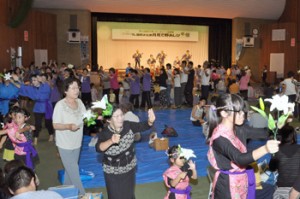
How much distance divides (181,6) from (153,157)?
1544cm

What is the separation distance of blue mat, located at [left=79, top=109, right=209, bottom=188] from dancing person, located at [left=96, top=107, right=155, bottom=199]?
202cm

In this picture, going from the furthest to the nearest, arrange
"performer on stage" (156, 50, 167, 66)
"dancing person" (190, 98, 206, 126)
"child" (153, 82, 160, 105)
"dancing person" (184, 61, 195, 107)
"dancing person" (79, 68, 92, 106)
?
"performer on stage" (156, 50, 167, 66), "child" (153, 82, 160, 105), "dancing person" (184, 61, 195, 107), "dancing person" (79, 68, 92, 106), "dancing person" (190, 98, 206, 126)

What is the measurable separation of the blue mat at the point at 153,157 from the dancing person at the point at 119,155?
2.02 meters

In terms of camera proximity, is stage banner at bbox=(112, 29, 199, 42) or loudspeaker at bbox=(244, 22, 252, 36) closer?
loudspeaker at bbox=(244, 22, 252, 36)

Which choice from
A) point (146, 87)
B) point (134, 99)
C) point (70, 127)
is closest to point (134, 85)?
point (146, 87)

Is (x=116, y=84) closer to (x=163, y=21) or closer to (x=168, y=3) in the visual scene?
(x=168, y=3)

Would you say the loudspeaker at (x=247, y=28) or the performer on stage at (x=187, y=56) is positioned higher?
the loudspeaker at (x=247, y=28)

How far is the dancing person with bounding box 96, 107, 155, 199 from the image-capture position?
3.79m

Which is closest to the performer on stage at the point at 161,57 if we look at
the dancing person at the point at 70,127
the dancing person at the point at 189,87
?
the dancing person at the point at 189,87

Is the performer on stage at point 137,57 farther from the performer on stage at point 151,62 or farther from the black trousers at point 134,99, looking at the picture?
the black trousers at point 134,99

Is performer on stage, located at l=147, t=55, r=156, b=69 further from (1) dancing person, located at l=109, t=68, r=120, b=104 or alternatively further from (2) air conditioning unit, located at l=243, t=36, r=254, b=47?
(1) dancing person, located at l=109, t=68, r=120, b=104

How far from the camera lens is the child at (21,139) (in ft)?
17.0

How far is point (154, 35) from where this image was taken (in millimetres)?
27312

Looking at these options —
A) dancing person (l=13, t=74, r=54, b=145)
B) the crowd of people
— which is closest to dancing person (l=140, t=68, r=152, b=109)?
dancing person (l=13, t=74, r=54, b=145)
